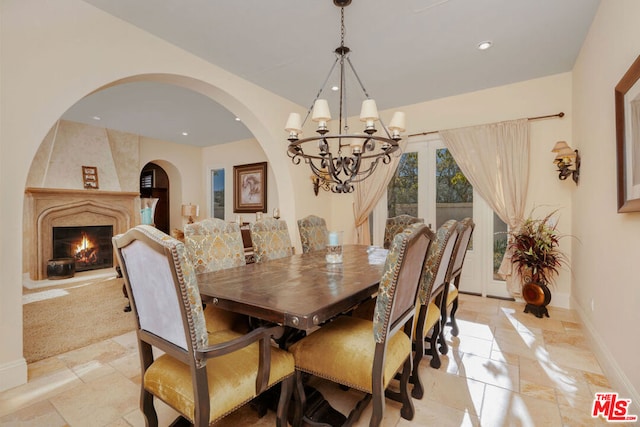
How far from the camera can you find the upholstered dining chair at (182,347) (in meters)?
1.11

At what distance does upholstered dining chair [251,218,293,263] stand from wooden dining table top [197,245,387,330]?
257mm

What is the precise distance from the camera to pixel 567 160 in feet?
10.3

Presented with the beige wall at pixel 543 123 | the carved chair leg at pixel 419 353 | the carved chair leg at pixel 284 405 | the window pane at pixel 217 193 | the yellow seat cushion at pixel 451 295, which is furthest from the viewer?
the window pane at pixel 217 193

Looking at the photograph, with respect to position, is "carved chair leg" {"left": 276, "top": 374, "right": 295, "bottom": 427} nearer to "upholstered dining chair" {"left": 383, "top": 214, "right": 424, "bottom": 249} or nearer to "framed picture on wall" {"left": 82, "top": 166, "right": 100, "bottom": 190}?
"upholstered dining chair" {"left": 383, "top": 214, "right": 424, "bottom": 249}

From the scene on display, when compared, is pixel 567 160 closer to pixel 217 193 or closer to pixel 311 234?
pixel 311 234

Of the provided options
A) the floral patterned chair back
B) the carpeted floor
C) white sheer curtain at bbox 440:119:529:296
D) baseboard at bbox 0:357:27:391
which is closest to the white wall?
white sheer curtain at bbox 440:119:529:296

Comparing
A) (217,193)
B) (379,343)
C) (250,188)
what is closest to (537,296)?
(379,343)

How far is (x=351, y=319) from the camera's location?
1.85m

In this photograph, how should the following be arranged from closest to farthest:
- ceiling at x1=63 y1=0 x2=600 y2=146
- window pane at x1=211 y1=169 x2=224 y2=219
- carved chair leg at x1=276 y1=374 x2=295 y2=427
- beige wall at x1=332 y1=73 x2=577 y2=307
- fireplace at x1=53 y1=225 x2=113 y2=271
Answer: carved chair leg at x1=276 y1=374 x2=295 y2=427 → ceiling at x1=63 y1=0 x2=600 y2=146 → beige wall at x1=332 y1=73 x2=577 y2=307 → fireplace at x1=53 y1=225 x2=113 y2=271 → window pane at x1=211 y1=169 x2=224 y2=219

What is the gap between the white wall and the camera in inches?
68.6

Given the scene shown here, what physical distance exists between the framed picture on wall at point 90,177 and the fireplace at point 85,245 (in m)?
0.84

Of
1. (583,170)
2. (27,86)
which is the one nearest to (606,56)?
(583,170)

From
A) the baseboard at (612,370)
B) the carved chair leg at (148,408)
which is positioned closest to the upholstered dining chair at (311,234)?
the carved chair leg at (148,408)

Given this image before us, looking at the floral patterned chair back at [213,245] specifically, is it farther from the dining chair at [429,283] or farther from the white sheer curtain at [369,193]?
the white sheer curtain at [369,193]
